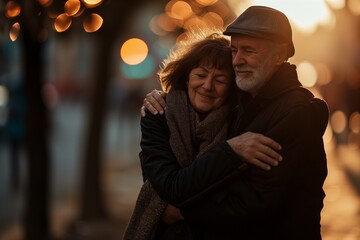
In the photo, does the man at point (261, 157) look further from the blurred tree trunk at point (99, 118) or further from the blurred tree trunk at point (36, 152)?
the blurred tree trunk at point (99, 118)

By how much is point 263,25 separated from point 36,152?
617cm

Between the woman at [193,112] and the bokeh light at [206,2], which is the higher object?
the bokeh light at [206,2]

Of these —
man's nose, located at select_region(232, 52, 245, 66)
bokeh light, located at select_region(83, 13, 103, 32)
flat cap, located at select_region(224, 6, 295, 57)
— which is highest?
bokeh light, located at select_region(83, 13, 103, 32)

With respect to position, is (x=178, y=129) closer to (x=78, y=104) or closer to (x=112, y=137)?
(x=112, y=137)

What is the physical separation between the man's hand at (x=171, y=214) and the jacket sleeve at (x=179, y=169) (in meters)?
0.15

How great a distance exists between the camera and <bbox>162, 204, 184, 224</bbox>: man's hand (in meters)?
3.60

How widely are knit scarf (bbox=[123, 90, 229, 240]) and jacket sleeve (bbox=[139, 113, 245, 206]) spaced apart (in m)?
0.05

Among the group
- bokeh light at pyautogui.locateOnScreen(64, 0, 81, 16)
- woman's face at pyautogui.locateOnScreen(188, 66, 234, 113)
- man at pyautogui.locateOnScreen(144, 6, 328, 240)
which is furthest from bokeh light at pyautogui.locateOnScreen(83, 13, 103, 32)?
man at pyautogui.locateOnScreen(144, 6, 328, 240)

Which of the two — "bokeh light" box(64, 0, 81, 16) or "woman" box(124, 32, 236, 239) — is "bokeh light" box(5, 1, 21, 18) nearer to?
"bokeh light" box(64, 0, 81, 16)

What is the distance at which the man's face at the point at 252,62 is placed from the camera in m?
3.37

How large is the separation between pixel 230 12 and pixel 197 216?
533 inches

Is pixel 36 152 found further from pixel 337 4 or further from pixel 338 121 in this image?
pixel 338 121

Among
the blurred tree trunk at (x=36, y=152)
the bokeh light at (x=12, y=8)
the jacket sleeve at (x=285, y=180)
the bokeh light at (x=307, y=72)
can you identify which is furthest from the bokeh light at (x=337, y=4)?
the bokeh light at (x=307, y=72)

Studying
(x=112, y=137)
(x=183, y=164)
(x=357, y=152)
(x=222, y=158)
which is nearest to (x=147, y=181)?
(x=183, y=164)
